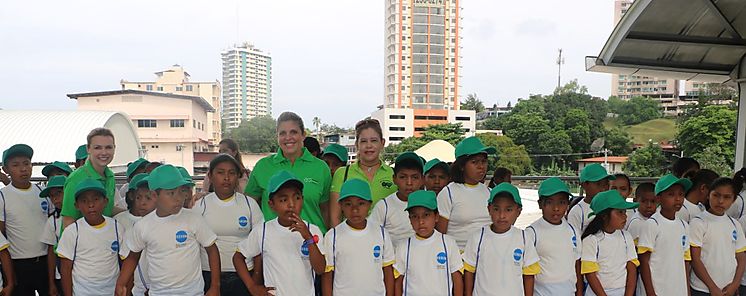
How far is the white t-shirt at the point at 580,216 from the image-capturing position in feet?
11.6

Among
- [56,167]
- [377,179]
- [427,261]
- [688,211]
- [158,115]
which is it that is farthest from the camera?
[158,115]

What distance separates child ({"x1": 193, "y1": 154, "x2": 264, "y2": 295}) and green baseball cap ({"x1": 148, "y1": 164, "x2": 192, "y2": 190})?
231 millimetres

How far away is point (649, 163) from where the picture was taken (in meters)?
35.8

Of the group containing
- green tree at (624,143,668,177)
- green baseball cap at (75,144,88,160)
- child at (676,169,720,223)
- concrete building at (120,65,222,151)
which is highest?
concrete building at (120,65,222,151)

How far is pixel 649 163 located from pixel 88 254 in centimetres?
3855

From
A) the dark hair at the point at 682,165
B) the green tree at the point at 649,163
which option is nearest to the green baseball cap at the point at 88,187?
the dark hair at the point at 682,165

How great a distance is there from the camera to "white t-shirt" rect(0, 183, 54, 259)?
347 cm

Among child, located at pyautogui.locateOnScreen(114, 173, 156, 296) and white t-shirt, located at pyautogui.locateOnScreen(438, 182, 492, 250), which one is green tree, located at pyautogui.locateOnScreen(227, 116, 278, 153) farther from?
white t-shirt, located at pyautogui.locateOnScreen(438, 182, 492, 250)

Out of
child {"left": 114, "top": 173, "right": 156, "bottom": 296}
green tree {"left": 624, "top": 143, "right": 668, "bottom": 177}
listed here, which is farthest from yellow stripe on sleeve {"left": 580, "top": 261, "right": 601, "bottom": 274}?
green tree {"left": 624, "top": 143, "right": 668, "bottom": 177}

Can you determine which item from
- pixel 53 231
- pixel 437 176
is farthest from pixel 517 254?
pixel 53 231

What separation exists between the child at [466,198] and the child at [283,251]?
2.56 ft

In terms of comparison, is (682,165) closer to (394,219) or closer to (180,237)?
(394,219)

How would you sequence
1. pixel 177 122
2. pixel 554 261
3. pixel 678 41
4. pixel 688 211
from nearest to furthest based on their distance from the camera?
1. pixel 554 261
2. pixel 688 211
3. pixel 678 41
4. pixel 177 122

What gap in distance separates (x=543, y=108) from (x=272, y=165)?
5363cm
